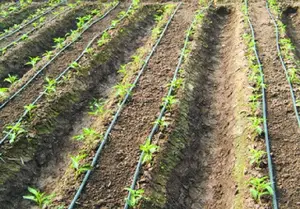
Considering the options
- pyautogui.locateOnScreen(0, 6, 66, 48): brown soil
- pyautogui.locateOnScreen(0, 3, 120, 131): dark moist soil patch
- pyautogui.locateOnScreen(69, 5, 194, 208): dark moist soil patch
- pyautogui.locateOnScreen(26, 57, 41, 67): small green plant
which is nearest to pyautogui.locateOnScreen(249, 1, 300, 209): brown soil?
pyautogui.locateOnScreen(69, 5, 194, 208): dark moist soil patch

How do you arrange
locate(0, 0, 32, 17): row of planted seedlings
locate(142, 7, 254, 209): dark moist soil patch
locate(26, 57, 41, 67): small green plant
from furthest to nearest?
1. locate(0, 0, 32, 17): row of planted seedlings
2. locate(26, 57, 41, 67): small green plant
3. locate(142, 7, 254, 209): dark moist soil patch

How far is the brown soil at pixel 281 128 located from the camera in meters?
4.61

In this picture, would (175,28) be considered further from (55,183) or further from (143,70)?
(55,183)

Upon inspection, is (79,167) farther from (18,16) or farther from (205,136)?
(18,16)

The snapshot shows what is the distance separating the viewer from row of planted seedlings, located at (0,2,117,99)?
723 centimetres

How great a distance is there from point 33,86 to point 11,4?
7.57 meters

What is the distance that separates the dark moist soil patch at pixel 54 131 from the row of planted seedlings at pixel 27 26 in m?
2.78

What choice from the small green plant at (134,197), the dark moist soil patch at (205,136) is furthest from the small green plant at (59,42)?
the small green plant at (134,197)

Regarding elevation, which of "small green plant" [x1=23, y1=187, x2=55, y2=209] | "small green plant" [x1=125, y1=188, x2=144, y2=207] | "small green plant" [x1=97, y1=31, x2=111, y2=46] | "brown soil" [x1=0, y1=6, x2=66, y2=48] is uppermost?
"small green plant" [x1=97, y1=31, x2=111, y2=46]

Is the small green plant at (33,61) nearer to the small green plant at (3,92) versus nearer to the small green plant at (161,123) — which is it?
the small green plant at (3,92)

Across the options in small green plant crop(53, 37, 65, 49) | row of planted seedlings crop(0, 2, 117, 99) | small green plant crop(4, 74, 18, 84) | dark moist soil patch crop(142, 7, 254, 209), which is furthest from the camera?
small green plant crop(53, 37, 65, 49)

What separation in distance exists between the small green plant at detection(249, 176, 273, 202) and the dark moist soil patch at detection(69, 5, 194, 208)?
5.46 ft

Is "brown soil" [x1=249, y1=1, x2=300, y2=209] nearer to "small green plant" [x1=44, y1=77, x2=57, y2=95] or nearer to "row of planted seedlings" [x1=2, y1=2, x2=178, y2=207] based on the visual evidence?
"row of planted seedlings" [x1=2, y1=2, x2=178, y2=207]

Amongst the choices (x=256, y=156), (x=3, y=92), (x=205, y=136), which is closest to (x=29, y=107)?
(x=3, y=92)
